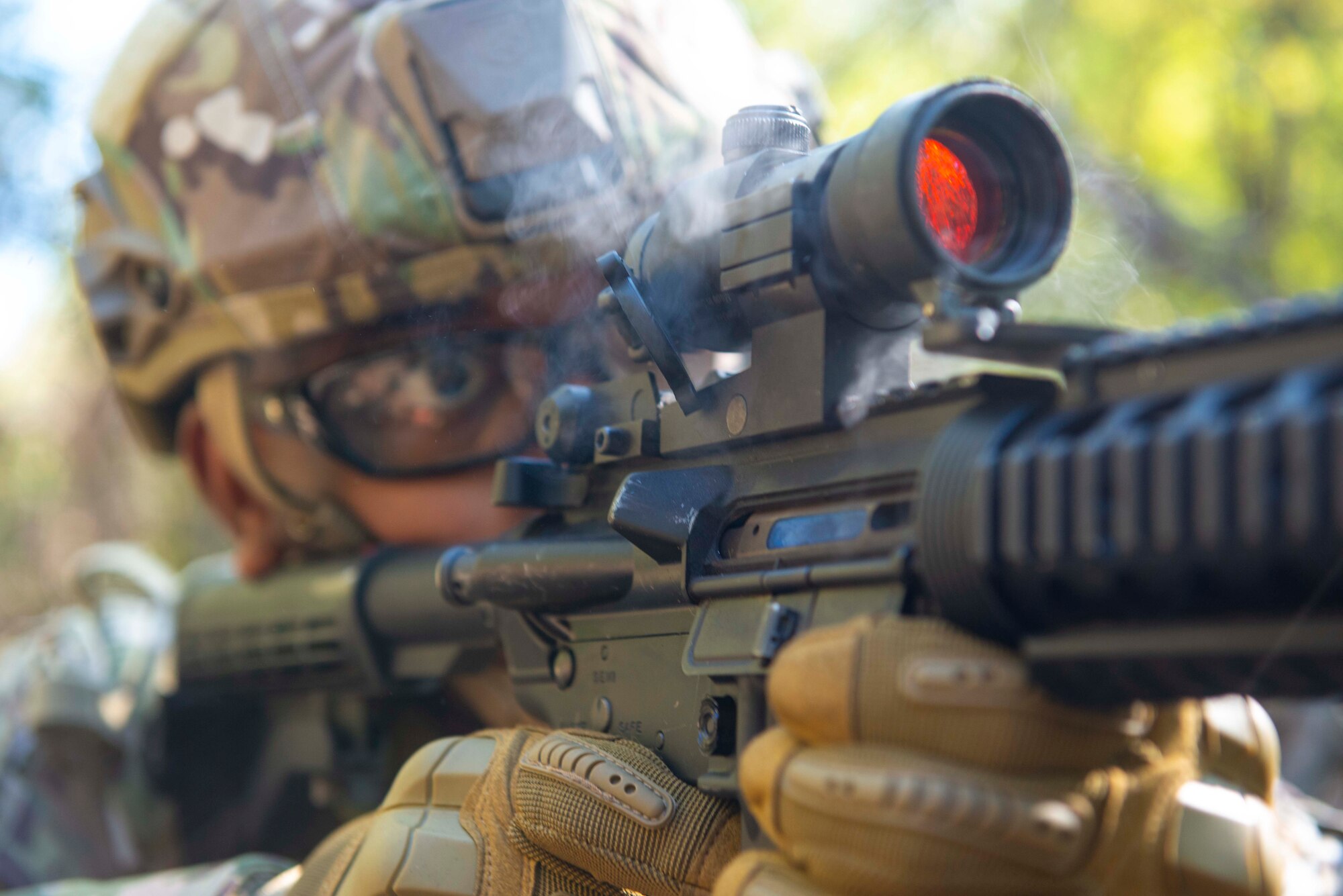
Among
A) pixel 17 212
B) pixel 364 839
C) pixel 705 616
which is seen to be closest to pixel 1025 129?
pixel 705 616

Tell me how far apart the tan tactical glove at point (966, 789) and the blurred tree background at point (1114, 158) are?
5.09 metres

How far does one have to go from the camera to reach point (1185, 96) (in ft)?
24.3

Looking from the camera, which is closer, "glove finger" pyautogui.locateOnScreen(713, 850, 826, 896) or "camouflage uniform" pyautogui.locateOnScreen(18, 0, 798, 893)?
"glove finger" pyautogui.locateOnScreen(713, 850, 826, 896)

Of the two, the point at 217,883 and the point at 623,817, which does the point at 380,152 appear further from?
the point at 623,817

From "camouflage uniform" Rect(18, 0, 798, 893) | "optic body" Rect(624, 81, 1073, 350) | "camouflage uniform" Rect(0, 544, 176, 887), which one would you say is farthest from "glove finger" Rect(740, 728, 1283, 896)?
"camouflage uniform" Rect(0, 544, 176, 887)

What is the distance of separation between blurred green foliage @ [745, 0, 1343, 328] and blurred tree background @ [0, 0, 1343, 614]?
0.01 meters

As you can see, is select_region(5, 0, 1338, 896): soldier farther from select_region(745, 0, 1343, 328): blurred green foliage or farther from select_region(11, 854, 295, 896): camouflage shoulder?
select_region(745, 0, 1343, 328): blurred green foliage

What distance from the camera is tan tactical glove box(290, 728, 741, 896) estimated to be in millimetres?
1327

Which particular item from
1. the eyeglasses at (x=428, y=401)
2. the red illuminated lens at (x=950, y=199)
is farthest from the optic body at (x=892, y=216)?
the eyeglasses at (x=428, y=401)

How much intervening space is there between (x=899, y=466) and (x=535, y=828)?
25.0 inches

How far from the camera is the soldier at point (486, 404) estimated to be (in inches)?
39.0

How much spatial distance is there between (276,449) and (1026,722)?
7.11 ft

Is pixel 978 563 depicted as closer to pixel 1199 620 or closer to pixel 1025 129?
pixel 1199 620

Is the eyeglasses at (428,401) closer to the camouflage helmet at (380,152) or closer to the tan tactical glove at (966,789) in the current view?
the camouflage helmet at (380,152)
